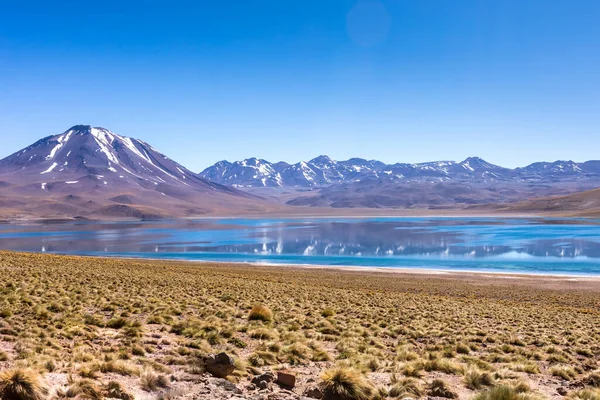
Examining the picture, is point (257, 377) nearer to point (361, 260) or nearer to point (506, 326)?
point (506, 326)

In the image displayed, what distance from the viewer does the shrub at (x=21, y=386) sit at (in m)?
5.70

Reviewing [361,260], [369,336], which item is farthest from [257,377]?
[361,260]

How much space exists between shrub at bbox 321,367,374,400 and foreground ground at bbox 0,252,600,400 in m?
0.02

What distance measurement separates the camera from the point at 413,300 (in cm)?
2128

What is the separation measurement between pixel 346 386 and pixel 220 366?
2.24 meters

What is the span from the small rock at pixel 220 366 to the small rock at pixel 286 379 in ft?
2.76

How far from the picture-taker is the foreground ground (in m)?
7.02

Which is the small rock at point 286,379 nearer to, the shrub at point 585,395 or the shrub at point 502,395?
the shrub at point 502,395

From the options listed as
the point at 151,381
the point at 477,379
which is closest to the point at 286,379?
the point at 151,381

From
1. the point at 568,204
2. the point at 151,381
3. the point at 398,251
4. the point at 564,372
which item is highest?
the point at 568,204

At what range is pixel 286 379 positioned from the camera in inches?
294

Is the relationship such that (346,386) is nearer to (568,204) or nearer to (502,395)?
(502,395)

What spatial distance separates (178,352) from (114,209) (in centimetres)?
19481

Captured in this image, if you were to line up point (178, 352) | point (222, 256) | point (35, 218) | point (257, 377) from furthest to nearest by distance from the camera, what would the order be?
point (35, 218) → point (222, 256) → point (178, 352) → point (257, 377)
